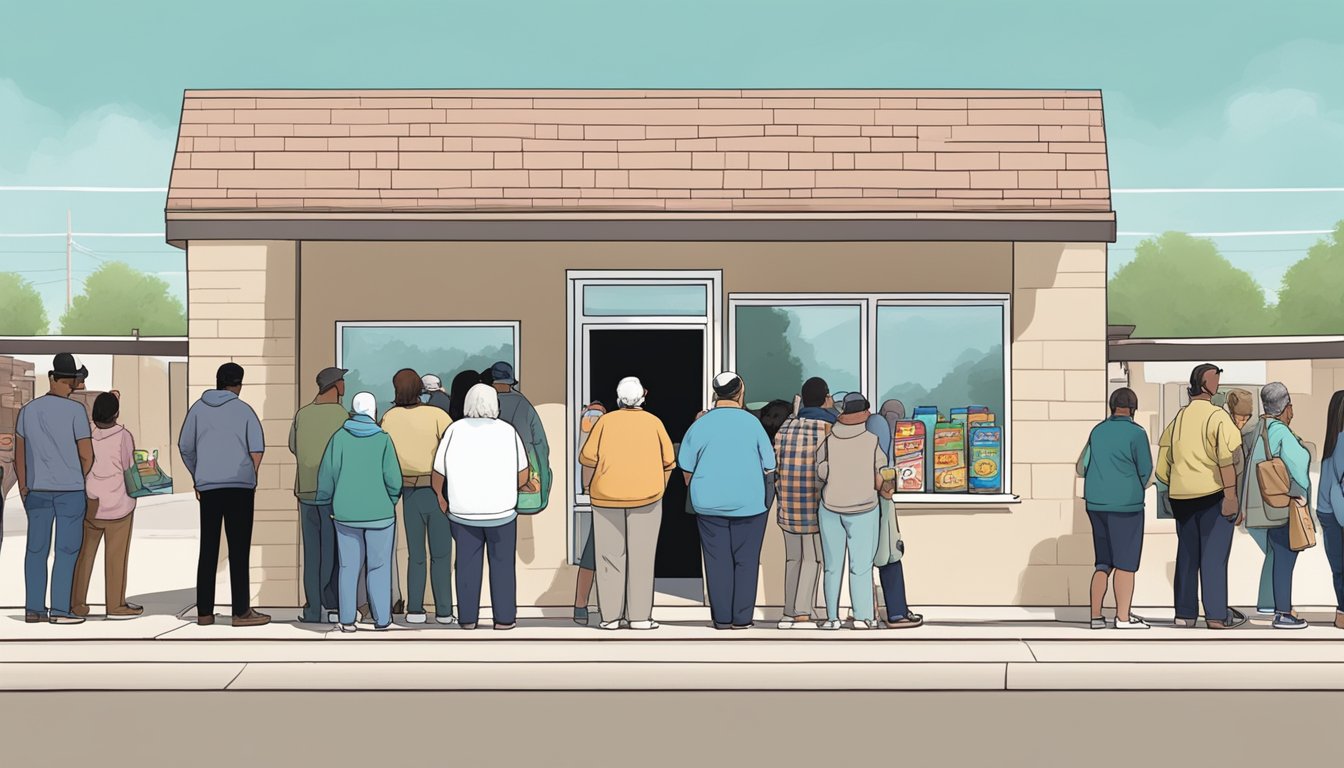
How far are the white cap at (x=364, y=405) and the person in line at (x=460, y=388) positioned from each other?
0.71 m

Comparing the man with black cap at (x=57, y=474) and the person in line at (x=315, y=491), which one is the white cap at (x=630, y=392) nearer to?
the person in line at (x=315, y=491)

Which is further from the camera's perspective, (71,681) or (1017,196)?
(1017,196)

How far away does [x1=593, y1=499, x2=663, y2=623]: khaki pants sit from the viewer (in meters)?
11.7

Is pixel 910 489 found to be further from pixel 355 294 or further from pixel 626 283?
pixel 355 294

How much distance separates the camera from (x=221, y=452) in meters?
11.7

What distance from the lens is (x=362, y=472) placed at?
11414 mm

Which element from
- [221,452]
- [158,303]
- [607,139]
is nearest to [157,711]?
[221,452]

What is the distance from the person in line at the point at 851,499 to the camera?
37.7 ft

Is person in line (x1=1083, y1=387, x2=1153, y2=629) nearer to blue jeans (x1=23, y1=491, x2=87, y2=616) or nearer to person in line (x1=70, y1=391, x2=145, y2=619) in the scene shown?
person in line (x1=70, y1=391, x2=145, y2=619)

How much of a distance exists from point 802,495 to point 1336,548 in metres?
4.13

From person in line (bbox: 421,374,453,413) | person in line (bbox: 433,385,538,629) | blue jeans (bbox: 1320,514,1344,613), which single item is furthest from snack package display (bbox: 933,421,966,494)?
person in line (bbox: 421,374,453,413)

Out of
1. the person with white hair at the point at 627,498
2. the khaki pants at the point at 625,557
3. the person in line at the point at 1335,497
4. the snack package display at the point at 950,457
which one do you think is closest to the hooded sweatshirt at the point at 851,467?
the person with white hair at the point at 627,498

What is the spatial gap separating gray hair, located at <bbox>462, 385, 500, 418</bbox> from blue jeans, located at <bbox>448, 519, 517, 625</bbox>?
83cm

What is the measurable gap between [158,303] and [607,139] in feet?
422
